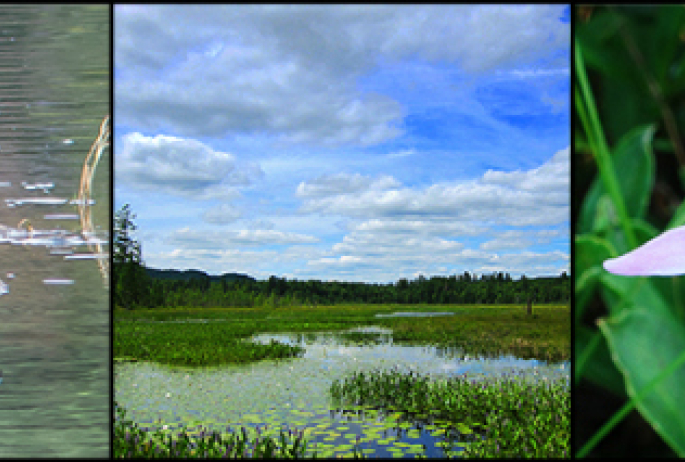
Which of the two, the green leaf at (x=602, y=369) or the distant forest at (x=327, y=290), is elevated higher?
the distant forest at (x=327, y=290)

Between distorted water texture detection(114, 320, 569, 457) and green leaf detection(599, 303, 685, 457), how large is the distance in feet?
3.12

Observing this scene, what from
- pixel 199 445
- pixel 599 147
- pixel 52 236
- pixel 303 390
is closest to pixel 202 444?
pixel 199 445

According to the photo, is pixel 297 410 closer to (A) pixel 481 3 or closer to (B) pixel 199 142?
(B) pixel 199 142

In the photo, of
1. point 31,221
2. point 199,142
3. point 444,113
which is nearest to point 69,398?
point 31,221

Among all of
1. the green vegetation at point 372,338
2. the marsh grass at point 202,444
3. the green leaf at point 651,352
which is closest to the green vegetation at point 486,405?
the green vegetation at point 372,338

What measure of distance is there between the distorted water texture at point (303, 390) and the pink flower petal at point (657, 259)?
7.59 ft

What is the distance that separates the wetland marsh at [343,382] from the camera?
2449 millimetres

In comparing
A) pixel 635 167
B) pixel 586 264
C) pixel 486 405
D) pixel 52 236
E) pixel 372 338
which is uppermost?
pixel 635 167

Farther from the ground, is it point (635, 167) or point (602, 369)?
point (635, 167)

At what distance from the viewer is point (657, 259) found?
0.99 ft

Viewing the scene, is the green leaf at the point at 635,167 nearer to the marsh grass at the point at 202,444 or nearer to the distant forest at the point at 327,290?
the distant forest at the point at 327,290

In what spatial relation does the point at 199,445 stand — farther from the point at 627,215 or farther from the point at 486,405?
the point at 627,215

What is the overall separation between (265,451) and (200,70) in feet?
6.15

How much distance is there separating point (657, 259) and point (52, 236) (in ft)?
8.59
